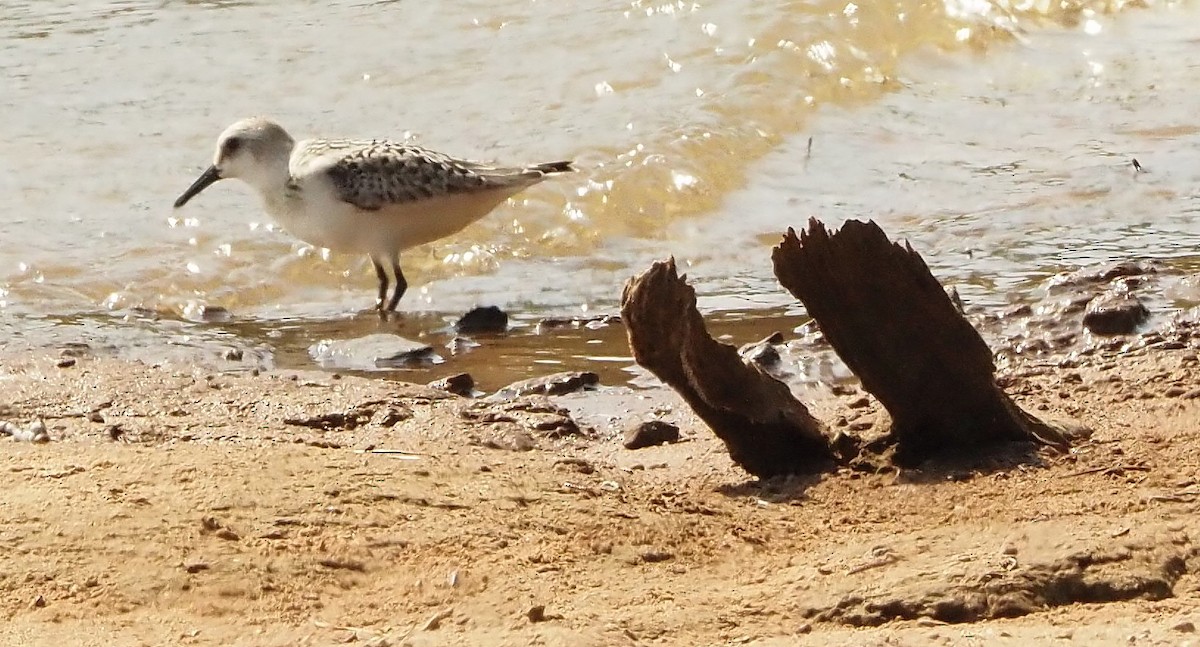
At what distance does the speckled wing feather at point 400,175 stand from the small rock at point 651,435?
10.1 feet

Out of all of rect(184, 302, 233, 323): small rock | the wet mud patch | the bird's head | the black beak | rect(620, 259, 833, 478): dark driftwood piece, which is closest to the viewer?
the wet mud patch

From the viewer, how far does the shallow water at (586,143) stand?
290 inches

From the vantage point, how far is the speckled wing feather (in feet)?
25.6

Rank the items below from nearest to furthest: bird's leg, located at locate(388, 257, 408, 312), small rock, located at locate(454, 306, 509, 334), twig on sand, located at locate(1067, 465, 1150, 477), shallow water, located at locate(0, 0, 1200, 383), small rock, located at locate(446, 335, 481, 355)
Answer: twig on sand, located at locate(1067, 465, 1150, 477) → small rock, located at locate(446, 335, 481, 355) → small rock, located at locate(454, 306, 509, 334) → shallow water, located at locate(0, 0, 1200, 383) → bird's leg, located at locate(388, 257, 408, 312)

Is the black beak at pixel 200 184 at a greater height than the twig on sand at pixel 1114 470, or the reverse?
the black beak at pixel 200 184

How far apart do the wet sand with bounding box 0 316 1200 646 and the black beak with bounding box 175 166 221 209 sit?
11.7ft

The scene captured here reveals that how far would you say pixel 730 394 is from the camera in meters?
4.40

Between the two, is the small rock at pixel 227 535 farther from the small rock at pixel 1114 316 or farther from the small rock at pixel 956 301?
the small rock at pixel 1114 316

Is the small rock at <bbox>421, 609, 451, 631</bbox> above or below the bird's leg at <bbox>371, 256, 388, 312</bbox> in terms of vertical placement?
below

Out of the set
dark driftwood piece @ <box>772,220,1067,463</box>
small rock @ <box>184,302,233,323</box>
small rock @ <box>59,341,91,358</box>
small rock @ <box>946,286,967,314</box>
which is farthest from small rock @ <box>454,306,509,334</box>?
dark driftwood piece @ <box>772,220,1067,463</box>

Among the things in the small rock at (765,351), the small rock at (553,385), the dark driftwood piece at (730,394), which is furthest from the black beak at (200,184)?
the dark driftwood piece at (730,394)

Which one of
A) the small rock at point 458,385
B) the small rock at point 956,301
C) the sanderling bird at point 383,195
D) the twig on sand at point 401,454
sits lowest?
the small rock at point 458,385

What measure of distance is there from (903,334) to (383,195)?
403 cm

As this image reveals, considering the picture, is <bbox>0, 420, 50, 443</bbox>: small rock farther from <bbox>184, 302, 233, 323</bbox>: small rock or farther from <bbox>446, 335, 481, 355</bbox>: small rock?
<bbox>184, 302, 233, 323</bbox>: small rock
